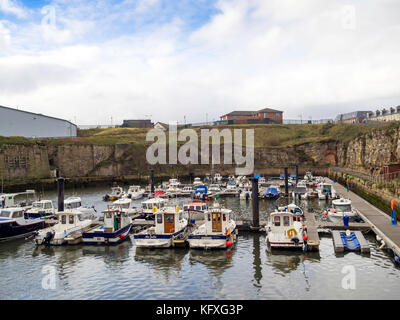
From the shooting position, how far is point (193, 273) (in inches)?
944

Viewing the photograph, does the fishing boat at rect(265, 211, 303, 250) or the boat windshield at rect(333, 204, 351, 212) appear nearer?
the fishing boat at rect(265, 211, 303, 250)

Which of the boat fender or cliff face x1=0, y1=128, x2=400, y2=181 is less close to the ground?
cliff face x1=0, y1=128, x2=400, y2=181

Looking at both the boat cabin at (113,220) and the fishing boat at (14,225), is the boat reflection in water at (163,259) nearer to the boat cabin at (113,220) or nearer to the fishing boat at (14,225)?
the boat cabin at (113,220)

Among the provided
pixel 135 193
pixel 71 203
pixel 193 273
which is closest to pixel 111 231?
pixel 193 273

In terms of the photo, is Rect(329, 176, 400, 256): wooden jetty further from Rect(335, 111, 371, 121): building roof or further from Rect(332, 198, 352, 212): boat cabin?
Rect(335, 111, 371, 121): building roof

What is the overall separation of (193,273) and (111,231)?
11.3 metres

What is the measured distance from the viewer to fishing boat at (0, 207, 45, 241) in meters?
33.3

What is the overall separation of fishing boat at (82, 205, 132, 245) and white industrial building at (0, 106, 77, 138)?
251 ft

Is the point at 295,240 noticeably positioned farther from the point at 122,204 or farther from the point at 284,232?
the point at 122,204

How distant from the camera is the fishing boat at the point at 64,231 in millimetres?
31219

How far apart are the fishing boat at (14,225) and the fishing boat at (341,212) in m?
30.9

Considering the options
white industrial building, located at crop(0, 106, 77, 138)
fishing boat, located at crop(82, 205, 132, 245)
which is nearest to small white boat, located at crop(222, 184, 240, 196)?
fishing boat, located at crop(82, 205, 132, 245)

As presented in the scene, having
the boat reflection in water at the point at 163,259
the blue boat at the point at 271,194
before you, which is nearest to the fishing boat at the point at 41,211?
the boat reflection in water at the point at 163,259

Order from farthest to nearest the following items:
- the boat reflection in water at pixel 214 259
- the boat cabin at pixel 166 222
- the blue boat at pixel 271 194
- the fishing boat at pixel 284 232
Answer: the blue boat at pixel 271 194 → the boat cabin at pixel 166 222 → the fishing boat at pixel 284 232 → the boat reflection in water at pixel 214 259
